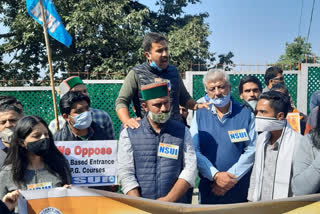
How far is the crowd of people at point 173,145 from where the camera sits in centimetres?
304

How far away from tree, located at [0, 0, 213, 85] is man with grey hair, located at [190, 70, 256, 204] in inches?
397

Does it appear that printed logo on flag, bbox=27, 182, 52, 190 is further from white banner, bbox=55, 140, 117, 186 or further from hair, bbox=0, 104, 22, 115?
hair, bbox=0, 104, 22, 115

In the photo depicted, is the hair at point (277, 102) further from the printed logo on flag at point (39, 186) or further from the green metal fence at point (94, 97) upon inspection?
the green metal fence at point (94, 97)

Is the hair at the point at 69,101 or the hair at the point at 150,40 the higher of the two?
the hair at the point at 150,40

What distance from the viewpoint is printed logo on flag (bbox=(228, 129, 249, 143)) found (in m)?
3.74

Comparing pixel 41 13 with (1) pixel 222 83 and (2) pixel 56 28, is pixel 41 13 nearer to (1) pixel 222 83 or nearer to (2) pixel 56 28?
(2) pixel 56 28

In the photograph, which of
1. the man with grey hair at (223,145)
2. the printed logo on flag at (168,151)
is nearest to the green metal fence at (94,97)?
the man with grey hair at (223,145)

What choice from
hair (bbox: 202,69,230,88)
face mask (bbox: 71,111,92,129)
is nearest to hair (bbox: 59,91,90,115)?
face mask (bbox: 71,111,92,129)

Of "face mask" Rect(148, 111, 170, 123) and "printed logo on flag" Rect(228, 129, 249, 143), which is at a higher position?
"face mask" Rect(148, 111, 170, 123)

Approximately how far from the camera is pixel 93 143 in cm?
391

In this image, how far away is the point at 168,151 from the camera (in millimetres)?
3305

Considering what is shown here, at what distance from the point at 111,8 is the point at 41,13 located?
9789mm

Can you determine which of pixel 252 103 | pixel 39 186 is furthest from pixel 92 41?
pixel 39 186

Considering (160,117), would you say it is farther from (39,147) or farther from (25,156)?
(25,156)
